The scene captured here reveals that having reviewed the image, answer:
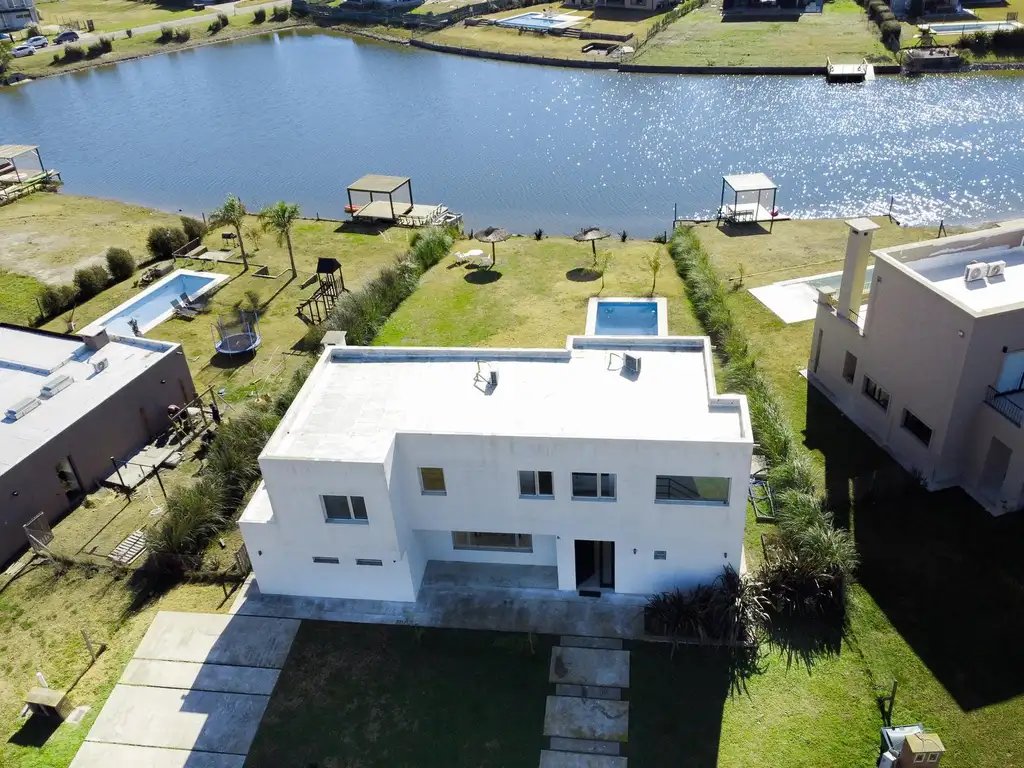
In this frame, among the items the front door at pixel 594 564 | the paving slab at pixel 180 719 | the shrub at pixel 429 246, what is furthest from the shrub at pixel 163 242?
the front door at pixel 594 564

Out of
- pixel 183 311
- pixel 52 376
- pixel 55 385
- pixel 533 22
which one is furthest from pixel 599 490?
pixel 533 22

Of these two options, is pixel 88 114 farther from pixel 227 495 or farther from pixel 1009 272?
pixel 1009 272

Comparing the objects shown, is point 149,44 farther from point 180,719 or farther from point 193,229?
point 180,719

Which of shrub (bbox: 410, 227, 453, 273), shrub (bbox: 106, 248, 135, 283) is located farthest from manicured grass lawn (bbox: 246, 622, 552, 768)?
shrub (bbox: 106, 248, 135, 283)

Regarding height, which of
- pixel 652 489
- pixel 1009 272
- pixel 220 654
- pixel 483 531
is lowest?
pixel 220 654

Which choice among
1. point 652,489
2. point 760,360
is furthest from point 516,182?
point 652,489

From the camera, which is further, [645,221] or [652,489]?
[645,221]

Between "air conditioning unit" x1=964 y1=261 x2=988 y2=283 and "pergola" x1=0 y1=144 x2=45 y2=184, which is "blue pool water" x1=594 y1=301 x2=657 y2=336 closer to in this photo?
"air conditioning unit" x1=964 y1=261 x2=988 y2=283
